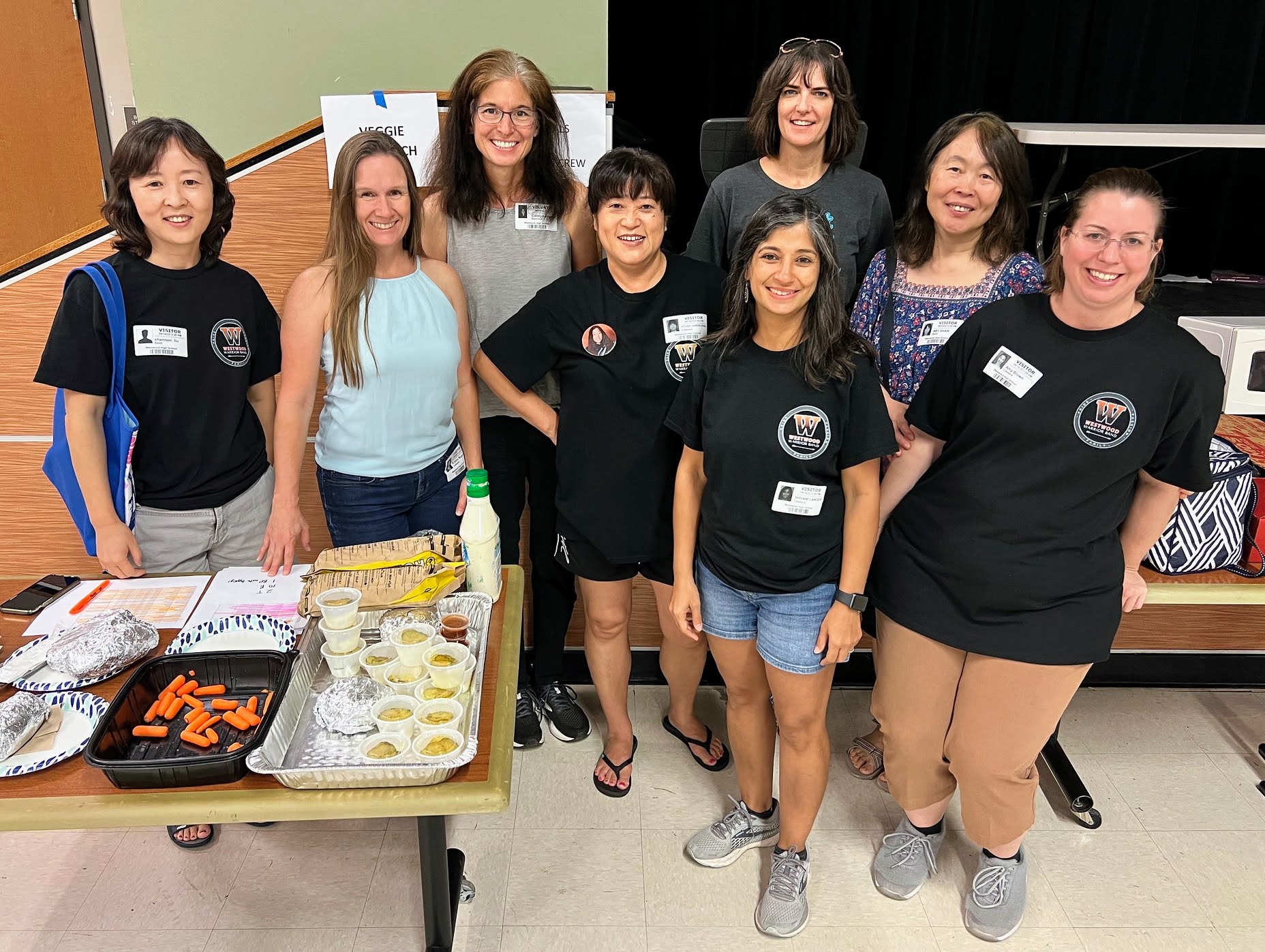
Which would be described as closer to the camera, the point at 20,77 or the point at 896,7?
the point at 20,77

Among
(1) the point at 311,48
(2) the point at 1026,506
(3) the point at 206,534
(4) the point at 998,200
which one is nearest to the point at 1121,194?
(4) the point at 998,200

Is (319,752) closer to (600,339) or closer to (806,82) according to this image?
(600,339)

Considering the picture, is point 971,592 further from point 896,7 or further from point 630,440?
point 896,7

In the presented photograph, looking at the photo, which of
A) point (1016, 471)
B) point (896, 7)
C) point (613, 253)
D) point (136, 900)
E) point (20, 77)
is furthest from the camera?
point (896, 7)

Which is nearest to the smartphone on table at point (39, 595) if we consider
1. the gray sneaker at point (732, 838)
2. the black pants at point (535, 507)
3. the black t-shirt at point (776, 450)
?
the black pants at point (535, 507)

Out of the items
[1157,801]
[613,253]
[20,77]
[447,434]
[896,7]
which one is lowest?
[1157,801]

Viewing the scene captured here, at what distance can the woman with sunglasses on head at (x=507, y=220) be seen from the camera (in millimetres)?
1934

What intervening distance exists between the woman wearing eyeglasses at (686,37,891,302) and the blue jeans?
86 cm

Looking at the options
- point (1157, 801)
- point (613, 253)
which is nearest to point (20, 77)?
point (613, 253)

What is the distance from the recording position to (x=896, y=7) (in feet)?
14.2

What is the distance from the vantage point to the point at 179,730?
4.24 ft

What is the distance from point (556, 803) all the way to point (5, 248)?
3.73m

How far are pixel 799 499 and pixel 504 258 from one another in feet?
3.07

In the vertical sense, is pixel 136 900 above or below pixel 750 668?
below
